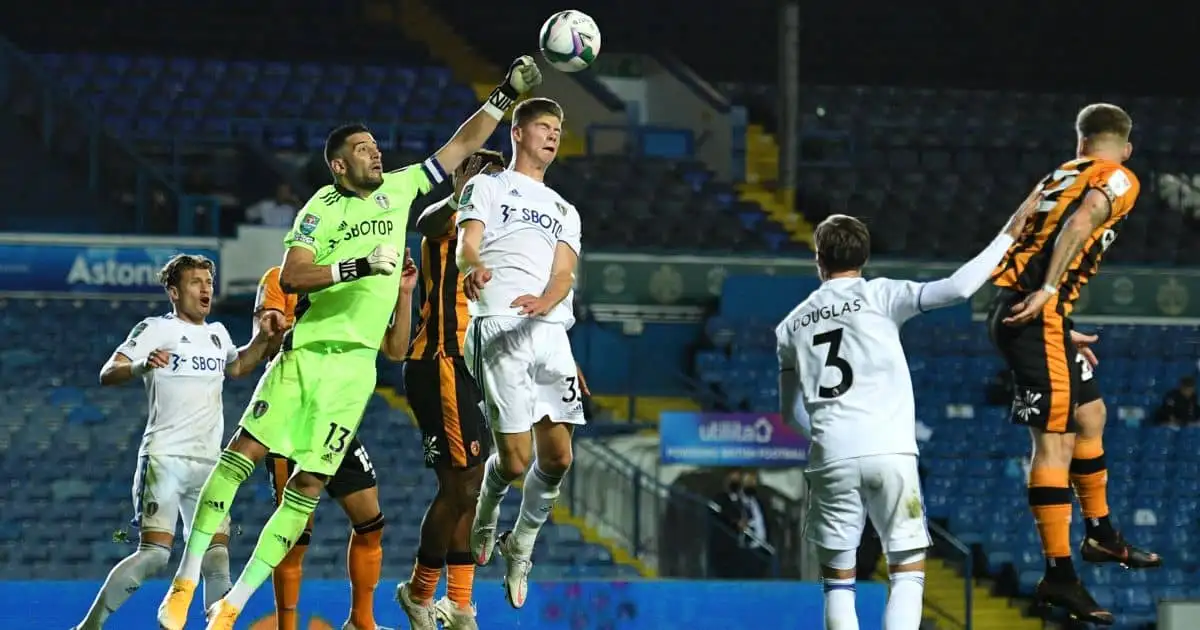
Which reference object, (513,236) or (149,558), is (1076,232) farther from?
(149,558)

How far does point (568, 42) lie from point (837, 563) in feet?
8.49

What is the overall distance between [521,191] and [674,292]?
38.6ft

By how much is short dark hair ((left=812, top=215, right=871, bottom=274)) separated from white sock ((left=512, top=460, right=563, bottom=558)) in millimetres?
1699

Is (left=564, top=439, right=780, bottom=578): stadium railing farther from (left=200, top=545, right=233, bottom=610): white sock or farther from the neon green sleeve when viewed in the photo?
the neon green sleeve

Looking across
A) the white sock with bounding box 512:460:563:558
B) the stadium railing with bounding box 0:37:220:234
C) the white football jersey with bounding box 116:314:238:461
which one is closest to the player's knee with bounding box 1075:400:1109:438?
the white sock with bounding box 512:460:563:558

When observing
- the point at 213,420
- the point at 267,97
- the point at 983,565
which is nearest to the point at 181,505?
the point at 213,420

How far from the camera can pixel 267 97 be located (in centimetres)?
2216

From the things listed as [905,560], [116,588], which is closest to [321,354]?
[116,588]

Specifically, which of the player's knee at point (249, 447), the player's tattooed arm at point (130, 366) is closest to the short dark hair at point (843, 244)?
the player's knee at point (249, 447)

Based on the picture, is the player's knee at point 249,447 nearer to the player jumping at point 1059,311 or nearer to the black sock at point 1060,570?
the player jumping at point 1059,311

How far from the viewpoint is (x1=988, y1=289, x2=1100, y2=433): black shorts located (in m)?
8.18

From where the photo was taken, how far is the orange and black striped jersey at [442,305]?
28.7 ft

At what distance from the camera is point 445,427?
8641mm

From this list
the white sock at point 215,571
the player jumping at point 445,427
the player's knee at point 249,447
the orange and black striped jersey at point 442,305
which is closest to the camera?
the player's knee at point 249,447
